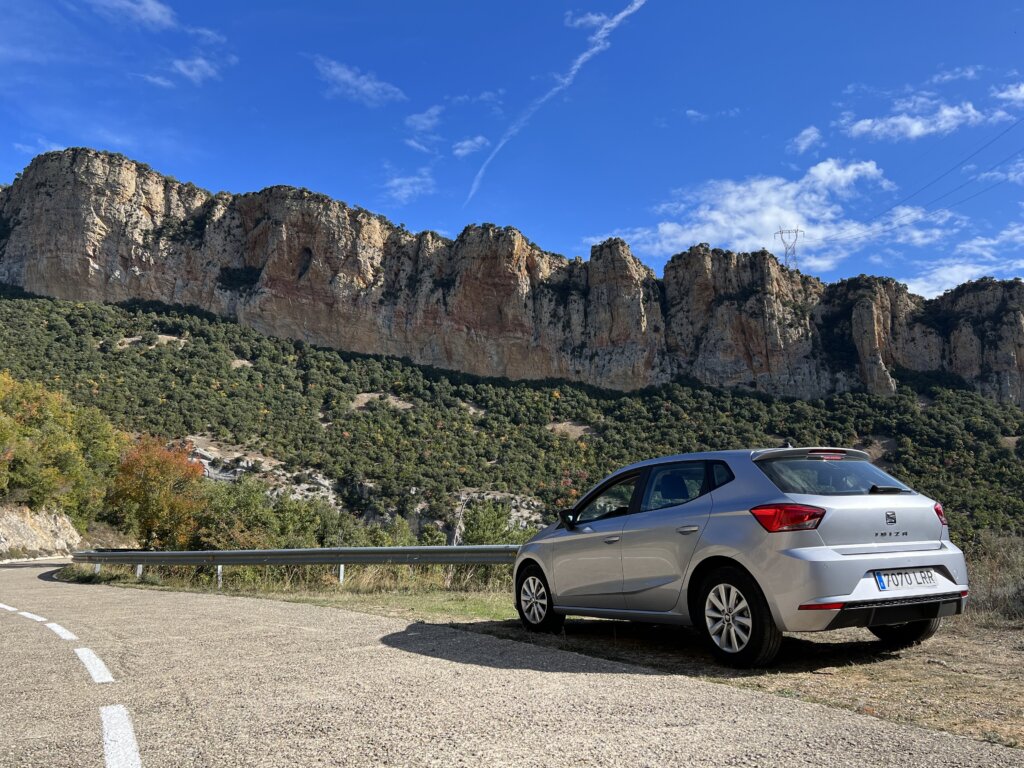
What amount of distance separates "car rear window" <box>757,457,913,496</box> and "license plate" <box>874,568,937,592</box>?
571mm

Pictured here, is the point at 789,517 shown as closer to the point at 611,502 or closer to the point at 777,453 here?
the point at 777,453

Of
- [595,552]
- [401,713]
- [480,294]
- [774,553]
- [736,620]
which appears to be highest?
[480,294]

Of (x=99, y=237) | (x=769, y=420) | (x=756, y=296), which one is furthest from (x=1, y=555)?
(x=756, y=296)

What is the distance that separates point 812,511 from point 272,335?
225 ft

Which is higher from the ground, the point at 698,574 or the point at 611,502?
the point at 611,502

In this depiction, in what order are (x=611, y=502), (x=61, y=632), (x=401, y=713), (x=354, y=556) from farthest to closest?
(x=354, y=556), (x=61, y=632), (x=611, y=502), (x=401, y=713)

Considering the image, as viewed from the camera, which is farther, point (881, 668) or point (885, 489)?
point (885, 489)

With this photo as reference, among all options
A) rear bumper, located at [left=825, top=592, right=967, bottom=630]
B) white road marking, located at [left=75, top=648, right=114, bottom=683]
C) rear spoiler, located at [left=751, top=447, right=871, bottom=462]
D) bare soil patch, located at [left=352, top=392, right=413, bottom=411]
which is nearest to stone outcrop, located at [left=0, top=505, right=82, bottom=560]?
bare soil patch, located at [left=352, top=392, right=413, bottom=411]

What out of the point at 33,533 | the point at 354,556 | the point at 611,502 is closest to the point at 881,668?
the point at 611,502

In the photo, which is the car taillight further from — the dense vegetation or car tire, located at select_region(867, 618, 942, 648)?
the dense vegetation

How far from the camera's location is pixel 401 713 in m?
3.81

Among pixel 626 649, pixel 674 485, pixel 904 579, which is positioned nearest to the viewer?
pixel 904 579

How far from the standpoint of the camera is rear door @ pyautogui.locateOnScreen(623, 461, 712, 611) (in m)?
5.45

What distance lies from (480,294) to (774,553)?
72.0m
